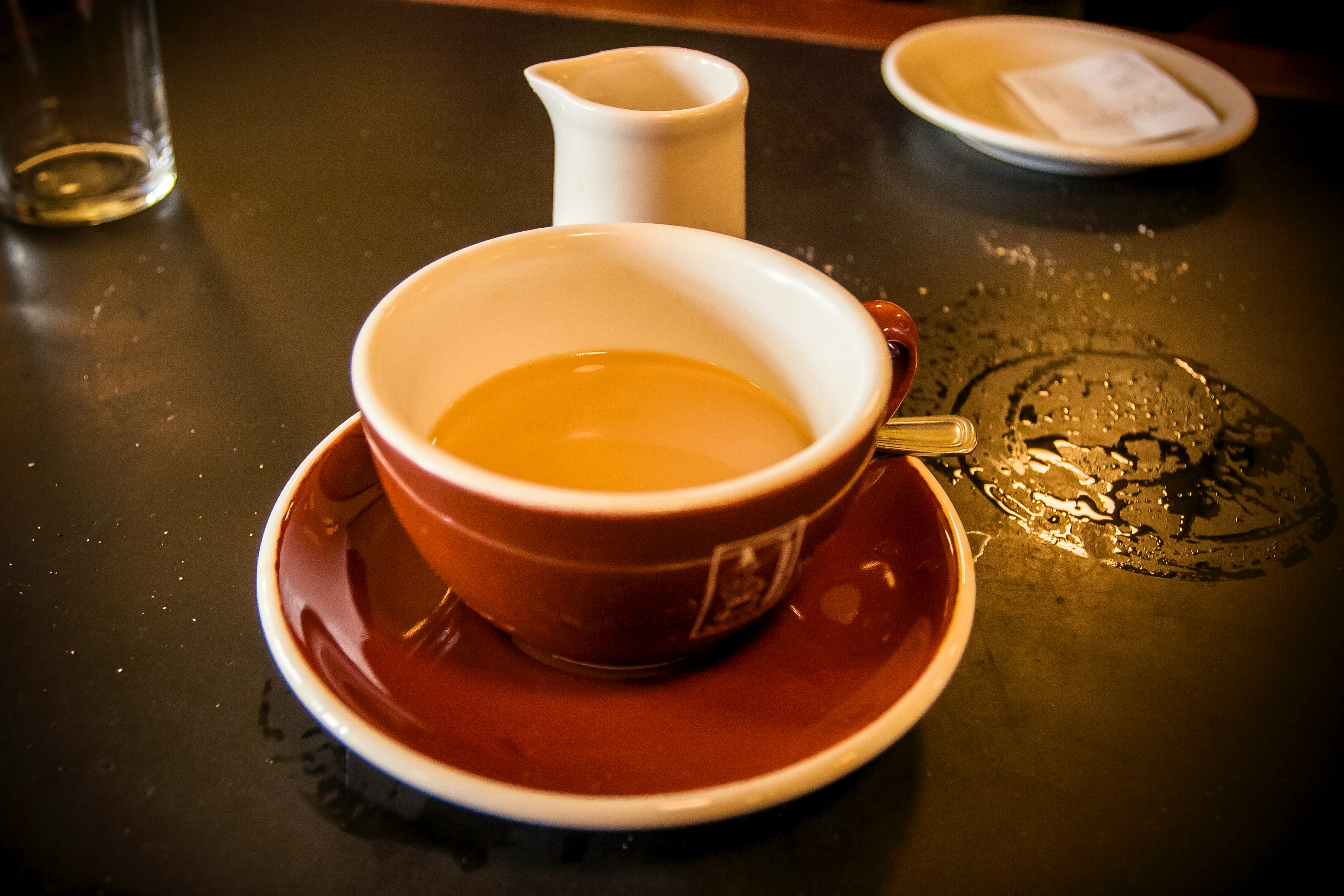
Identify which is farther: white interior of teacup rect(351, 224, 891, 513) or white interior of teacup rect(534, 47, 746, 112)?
white interior of teacup rect(534, 47, 746, 112)

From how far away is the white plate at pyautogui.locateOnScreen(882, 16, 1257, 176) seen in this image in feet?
2.89

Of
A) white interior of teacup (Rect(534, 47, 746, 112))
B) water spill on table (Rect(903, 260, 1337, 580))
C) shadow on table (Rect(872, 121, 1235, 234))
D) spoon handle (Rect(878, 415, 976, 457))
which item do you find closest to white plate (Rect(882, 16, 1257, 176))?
shadow on table (Rect(872, 121, 1235, 234))

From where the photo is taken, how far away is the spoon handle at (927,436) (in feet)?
1.53

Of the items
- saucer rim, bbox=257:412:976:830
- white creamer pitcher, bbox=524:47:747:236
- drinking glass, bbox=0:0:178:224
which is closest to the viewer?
saucer rim, bbox=257:412:976:830

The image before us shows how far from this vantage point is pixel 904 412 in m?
0.63

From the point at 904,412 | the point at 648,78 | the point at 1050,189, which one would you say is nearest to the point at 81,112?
the point at 648,78

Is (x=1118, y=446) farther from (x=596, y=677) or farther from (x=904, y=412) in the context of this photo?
(x=596, y=677)

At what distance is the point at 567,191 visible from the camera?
59cm

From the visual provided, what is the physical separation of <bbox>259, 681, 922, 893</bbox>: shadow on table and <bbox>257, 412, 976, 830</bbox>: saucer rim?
0.16 ft

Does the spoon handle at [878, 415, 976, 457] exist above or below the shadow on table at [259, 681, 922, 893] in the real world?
above

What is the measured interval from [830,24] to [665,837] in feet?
3.68

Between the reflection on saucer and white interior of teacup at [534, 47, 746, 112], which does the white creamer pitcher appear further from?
the reflection on saucer

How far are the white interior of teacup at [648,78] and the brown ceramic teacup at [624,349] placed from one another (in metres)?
0.16

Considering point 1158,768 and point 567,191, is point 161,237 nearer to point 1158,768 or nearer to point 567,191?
point 567,191
